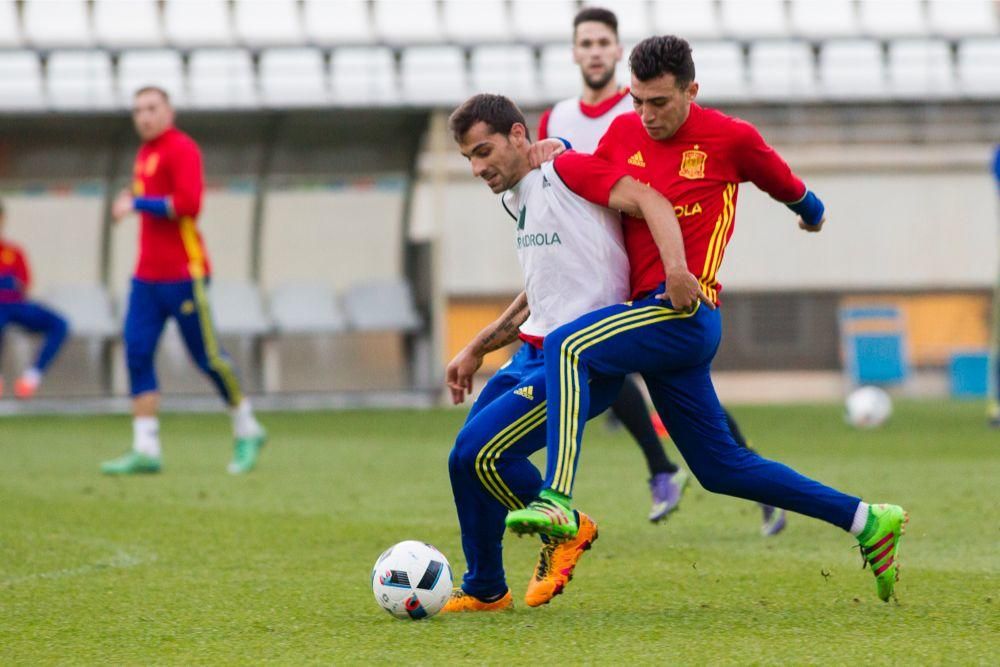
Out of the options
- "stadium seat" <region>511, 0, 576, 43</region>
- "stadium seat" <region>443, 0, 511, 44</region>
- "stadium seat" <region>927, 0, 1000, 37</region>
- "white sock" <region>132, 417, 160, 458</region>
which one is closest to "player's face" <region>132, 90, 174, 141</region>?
"white sock" <region>132, 417, 160, 458</region>

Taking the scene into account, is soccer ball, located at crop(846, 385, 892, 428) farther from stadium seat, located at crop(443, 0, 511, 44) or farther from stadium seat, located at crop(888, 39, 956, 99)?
stadium seat, located at crop(443, 0, 511, 44)

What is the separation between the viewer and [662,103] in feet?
14.2

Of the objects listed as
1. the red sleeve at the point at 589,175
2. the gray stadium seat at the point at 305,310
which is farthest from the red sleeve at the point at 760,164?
the gray stadium seat at the point at 305,310

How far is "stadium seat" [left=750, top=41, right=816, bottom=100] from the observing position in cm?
2334

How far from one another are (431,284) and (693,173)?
1445 centimetres

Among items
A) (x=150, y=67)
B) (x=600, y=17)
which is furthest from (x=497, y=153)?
(x=150, y=67)

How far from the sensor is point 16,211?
18.9m

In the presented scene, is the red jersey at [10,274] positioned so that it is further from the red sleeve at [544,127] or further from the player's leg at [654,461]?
the player's leg at [654,461]

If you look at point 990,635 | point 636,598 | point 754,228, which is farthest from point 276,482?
point 754,228

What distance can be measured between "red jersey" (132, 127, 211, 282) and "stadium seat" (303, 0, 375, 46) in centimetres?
1425

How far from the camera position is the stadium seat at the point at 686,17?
2475 cm

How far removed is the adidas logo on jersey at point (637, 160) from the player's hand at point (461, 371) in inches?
29.6

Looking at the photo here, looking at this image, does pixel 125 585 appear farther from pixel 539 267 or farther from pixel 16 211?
pixel 16 211

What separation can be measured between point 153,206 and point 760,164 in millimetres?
5249
